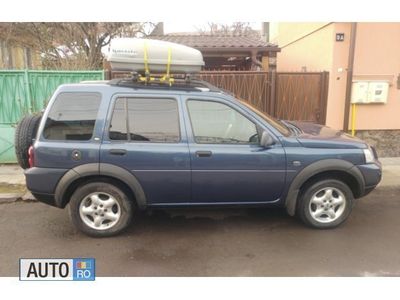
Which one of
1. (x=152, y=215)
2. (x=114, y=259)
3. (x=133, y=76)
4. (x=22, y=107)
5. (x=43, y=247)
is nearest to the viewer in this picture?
(x=114, y=259)

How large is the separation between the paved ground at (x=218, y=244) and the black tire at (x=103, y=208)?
11cm

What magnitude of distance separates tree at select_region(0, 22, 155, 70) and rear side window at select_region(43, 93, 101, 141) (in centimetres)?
720

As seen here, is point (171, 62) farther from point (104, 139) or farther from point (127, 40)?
point (104, 139)

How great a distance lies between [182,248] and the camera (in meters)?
3.53

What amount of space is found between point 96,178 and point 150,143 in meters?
0.72

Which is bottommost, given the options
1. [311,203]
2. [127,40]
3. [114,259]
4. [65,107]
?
[114,259]

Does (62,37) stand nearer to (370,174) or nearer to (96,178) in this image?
(96,178)

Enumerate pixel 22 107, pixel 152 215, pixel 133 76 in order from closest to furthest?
1. pixel 133 76
2. pixel 152 215
3. pixel 22 107

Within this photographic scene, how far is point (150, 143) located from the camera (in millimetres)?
3588

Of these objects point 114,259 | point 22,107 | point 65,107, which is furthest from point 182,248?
point 22,107

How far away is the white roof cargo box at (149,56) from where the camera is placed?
12.0ft

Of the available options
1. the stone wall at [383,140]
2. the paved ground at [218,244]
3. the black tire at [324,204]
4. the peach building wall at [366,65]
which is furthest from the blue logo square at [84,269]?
the stone wall at [383,140]

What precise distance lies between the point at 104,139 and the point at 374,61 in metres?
6.01

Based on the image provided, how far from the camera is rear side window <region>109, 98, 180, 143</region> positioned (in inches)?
141
